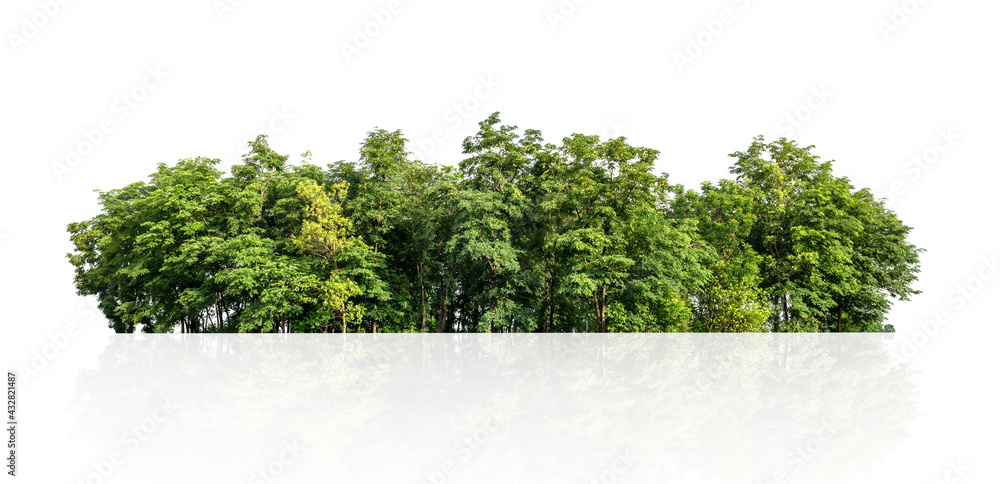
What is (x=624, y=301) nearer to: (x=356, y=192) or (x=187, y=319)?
(x=356, y=192)

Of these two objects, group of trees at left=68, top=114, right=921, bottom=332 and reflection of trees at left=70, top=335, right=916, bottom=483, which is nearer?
reflection of trees at left=70, top=335, right=916, bottom=483

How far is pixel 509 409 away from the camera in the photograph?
14148mm

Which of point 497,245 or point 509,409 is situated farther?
point 497,245

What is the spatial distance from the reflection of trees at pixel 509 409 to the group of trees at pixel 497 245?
184 inches

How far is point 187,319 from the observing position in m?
34.7

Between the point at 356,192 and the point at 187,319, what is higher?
the point at 356,192

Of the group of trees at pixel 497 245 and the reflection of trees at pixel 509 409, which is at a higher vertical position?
the group of trees at pixel 497 245

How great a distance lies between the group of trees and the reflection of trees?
4.66 meters

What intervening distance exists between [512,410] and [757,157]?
27.1m

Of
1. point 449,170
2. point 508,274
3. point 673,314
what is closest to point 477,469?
point 508,274

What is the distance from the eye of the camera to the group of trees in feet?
89.5

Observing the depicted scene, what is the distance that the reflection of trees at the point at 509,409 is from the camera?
11.0 meters

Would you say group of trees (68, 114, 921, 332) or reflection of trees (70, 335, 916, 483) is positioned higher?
group of trees (68, 114, 921, 332)

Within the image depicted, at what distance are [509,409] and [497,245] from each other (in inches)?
511
